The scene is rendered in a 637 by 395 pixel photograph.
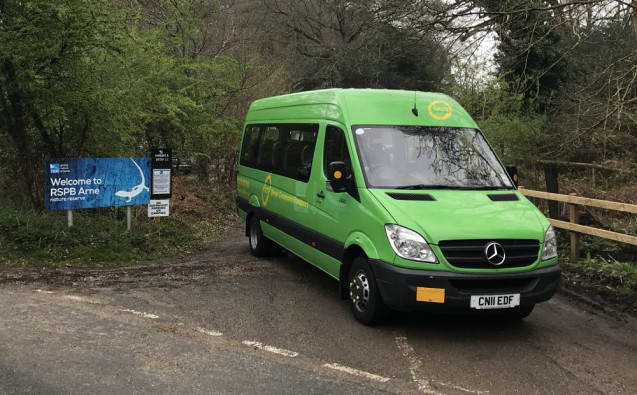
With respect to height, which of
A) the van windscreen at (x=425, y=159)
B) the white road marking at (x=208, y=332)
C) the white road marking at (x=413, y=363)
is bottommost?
the white road marking at (x=208, y=332)

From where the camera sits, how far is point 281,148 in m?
8.23

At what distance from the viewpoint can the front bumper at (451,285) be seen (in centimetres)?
503

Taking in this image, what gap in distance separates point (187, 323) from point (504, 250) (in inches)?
124

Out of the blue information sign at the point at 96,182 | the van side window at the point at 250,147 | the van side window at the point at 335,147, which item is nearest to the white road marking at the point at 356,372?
the van side window at the point at 335,147

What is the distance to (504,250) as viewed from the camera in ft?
16.8

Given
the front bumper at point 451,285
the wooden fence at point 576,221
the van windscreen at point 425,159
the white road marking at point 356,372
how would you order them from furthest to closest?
1. the wooden fence at point 576,221
2. the van windscreen at point 425,159
3. the front bumper at point 451,285
4. the white road marking at point 356,372

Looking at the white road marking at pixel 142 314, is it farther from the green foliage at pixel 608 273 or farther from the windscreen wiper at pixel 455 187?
the green foliage at pixel 608 273

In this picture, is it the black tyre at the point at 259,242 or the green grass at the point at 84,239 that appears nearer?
the green grass at the point at 84,239

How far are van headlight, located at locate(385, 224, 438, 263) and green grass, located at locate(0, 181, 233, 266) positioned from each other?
5.02 metres

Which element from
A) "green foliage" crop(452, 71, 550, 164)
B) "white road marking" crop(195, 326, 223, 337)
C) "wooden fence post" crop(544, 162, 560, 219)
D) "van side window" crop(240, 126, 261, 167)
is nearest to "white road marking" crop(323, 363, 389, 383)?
"white road marking" crop(195, 326, 223, 337)

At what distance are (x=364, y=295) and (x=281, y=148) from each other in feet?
10.7

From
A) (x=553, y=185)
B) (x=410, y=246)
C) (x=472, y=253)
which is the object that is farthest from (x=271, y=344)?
(x=553, y=185)

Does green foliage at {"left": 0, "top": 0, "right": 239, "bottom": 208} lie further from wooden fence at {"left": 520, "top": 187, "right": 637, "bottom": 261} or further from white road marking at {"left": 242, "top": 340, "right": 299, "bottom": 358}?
wooden fence at {"left": 520, "top": 187, "right": 637, "bottom": 261}

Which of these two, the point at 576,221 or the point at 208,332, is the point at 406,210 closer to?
the point at 208,332
